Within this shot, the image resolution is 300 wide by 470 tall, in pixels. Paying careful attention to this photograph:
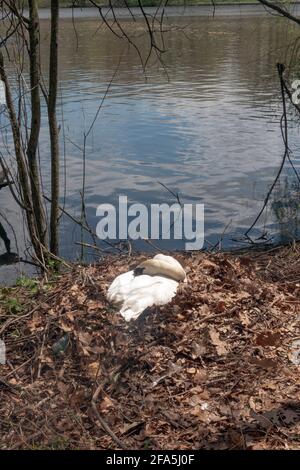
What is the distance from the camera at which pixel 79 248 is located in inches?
389

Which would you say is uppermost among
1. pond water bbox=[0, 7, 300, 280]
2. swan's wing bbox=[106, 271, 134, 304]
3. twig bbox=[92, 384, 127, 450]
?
swan's wing bbox=[106, 271, 134, 304]

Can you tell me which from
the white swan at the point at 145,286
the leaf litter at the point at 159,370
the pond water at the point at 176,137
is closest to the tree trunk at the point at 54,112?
the pond water at the point at 176,137

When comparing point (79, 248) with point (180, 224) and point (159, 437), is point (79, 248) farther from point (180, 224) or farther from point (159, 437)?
point (159, 437)

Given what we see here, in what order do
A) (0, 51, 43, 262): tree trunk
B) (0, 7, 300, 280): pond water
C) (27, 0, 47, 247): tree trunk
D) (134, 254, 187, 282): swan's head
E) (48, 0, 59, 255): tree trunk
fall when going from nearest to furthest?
(134, 254, 187, 282): swan's head < (27, 0, 47, 247): tree trunk < (48, 0, 59, 255): tree trunk < (0, 51, 43, 262): tree trunk < (0, 7, 300, 280): pond water

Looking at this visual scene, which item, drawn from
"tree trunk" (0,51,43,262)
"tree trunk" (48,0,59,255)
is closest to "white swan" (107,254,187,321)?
"tree trunk" (0,51,43,262)

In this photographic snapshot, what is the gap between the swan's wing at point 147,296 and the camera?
5.18 metres

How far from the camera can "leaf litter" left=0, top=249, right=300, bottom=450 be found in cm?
408

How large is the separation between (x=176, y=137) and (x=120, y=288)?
34.9ft

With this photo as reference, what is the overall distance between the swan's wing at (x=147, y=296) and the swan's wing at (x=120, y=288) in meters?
0.06

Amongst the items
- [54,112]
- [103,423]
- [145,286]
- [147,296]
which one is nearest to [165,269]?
[145,286]

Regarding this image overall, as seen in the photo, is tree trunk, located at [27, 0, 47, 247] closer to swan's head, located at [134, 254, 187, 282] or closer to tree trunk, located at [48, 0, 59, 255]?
tree trunk, located at [48, 0, 59, 255]

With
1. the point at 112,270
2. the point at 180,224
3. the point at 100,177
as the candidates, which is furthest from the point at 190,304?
the point at 100,177

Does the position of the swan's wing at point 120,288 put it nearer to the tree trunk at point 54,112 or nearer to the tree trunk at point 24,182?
the tree trunk at point 24,182

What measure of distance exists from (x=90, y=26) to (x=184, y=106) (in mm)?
26048
